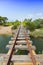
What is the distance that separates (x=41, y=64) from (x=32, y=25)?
32.7 m

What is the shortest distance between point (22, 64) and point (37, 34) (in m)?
24.8

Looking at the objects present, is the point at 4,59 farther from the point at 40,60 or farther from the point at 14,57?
the point at 40,60

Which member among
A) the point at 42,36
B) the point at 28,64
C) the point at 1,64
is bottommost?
the point at 42,36

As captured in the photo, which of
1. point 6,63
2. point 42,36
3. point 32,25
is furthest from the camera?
point 32,25

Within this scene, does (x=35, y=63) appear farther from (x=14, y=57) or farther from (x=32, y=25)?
(x=32, y=25)

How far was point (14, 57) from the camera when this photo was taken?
191 inches

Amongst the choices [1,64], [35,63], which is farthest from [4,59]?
[35,63]

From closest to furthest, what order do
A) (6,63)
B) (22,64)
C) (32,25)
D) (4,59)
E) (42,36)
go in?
(6,63) → (4,59) → (22,64) → (42,36) → (32,25)

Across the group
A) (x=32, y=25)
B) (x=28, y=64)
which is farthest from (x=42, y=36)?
(x=28, y=64)

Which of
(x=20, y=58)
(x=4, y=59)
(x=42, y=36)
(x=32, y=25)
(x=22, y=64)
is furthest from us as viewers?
(x=32, y=25)

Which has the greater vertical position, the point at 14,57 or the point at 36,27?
the point at 14,57

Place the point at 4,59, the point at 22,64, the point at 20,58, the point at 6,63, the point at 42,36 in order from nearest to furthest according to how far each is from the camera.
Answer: the point at 6,63
the point at 4,59
the point at 20,58
the point at 22,64
the point at 42,36

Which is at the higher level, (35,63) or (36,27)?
(35,63)

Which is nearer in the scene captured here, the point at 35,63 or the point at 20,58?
the point at 35,63
